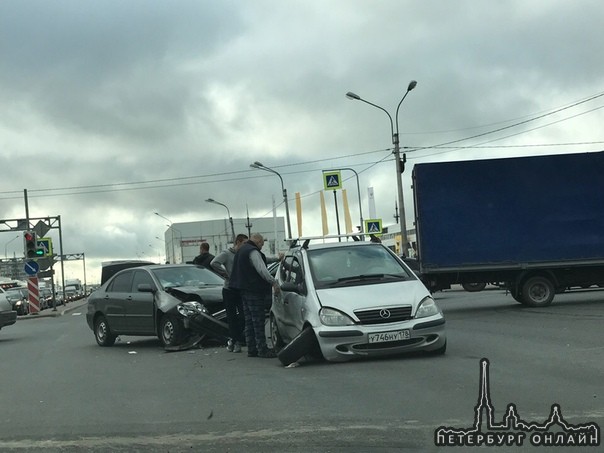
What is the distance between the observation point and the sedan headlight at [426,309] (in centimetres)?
1002

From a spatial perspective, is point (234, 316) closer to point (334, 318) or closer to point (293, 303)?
point (293, 303)

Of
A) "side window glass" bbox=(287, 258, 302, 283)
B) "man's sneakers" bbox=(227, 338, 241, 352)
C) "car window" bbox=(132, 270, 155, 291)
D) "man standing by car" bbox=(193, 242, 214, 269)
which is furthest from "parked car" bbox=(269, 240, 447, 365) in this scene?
"man standing by car" bbox=(193, 242, 214, 269)

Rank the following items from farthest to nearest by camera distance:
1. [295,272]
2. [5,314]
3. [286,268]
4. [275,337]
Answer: [5,314]
[286,268]
[275,337]
[295,272]

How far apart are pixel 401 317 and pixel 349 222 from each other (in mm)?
39319

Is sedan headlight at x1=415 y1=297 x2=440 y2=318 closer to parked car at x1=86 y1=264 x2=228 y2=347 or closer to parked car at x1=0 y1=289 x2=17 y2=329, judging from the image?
parked car at x1=86 y1=264 x2=228 y2=347

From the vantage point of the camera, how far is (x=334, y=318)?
32.5ft

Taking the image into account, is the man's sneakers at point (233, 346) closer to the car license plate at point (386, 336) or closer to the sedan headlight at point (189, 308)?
the sedan headlight at point (189, 308)

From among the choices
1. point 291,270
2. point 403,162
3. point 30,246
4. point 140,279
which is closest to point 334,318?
point 291,270

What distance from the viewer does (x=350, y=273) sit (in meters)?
10.8

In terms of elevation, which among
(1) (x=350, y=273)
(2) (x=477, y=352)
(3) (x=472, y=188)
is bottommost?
(2) (x=477, y=352)

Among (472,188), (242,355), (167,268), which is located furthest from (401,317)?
(472,188)

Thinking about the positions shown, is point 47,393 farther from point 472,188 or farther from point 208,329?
point 472,188

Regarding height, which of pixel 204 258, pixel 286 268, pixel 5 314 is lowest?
pixel 5 314

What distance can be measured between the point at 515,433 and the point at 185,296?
852 centimetres
